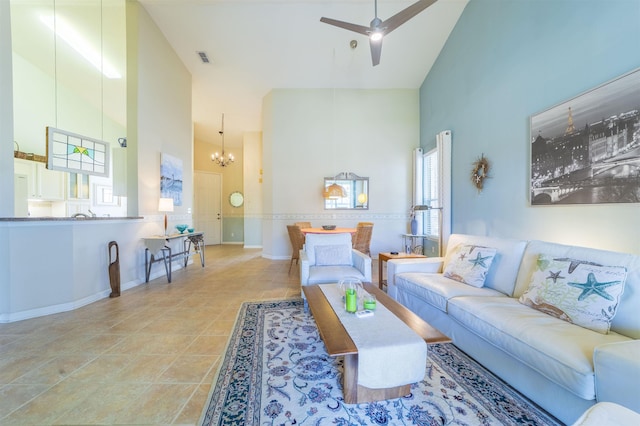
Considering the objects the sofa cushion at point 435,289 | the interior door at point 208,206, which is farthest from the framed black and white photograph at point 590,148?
the interior door at point 208,206

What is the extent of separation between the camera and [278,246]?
5.75 metres

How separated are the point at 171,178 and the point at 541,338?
5372 millimetres

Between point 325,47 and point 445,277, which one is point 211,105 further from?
point 445,277

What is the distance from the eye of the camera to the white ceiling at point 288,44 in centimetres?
389

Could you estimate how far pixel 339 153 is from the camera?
5.72 metres

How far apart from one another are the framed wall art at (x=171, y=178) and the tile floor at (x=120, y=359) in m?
1.89

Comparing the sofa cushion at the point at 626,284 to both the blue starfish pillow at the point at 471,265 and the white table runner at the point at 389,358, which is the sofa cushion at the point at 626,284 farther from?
the white table runner at the point at 389,358

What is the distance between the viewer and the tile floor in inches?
53.6

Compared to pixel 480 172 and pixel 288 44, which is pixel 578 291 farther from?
pixel 288 44

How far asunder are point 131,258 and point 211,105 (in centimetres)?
449

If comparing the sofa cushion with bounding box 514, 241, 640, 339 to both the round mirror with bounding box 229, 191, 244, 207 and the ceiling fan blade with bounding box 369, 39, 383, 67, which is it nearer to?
the ceiling fan blade with bounding box 369, 39, 383, 67

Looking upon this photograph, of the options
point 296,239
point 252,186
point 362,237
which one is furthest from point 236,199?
point 362,237

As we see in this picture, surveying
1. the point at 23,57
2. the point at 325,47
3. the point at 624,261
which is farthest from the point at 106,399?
the point at 23,57

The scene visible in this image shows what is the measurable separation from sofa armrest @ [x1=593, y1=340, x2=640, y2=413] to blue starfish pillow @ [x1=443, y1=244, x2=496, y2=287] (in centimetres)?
113
